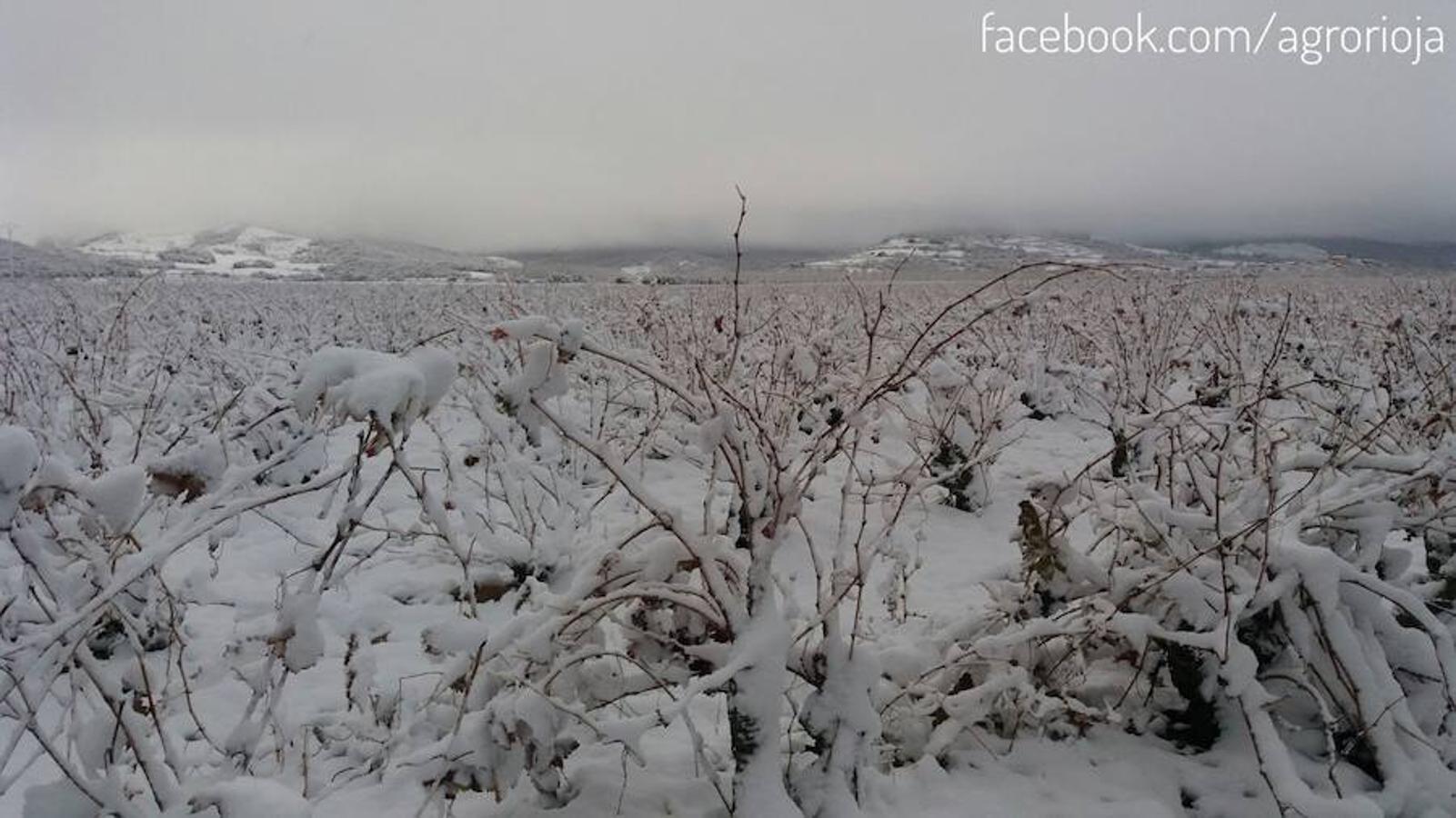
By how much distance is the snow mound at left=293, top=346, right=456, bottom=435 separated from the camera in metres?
1.17

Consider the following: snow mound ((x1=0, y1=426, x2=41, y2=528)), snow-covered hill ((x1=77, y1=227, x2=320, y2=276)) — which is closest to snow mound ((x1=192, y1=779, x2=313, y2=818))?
snow mound ((x1=0, y1=426, x2=41, y2=528))

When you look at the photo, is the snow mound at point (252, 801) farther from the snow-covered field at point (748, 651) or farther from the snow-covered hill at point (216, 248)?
the snow-covered hill at point (216, 248)

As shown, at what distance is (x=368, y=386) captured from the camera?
3.88 feet

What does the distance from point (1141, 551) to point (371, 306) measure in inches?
760

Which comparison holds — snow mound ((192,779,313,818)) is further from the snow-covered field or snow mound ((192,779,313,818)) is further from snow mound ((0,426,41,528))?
snow mound ((0,426,41,528))

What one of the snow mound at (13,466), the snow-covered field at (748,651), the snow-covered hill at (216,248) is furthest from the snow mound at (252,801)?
the snow-covered hill at (216,248)

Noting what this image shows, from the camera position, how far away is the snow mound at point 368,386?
1.17 m

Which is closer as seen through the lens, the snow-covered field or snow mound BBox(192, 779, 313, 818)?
snow mound BBox(192, 779, 313, 818)

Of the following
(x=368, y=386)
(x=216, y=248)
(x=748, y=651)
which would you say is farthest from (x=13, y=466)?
(x=216, y=248)

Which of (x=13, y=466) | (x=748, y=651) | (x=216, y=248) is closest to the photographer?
(x=13, y=466)

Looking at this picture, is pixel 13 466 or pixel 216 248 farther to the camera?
pixel 216 248

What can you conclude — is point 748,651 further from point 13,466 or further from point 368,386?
point 13,466

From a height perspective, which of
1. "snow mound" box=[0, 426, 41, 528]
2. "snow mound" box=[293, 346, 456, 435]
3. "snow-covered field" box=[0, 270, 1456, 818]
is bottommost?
"snow-covered field" box=[0, 270, 1456, 818]

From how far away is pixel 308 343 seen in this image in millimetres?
12805
